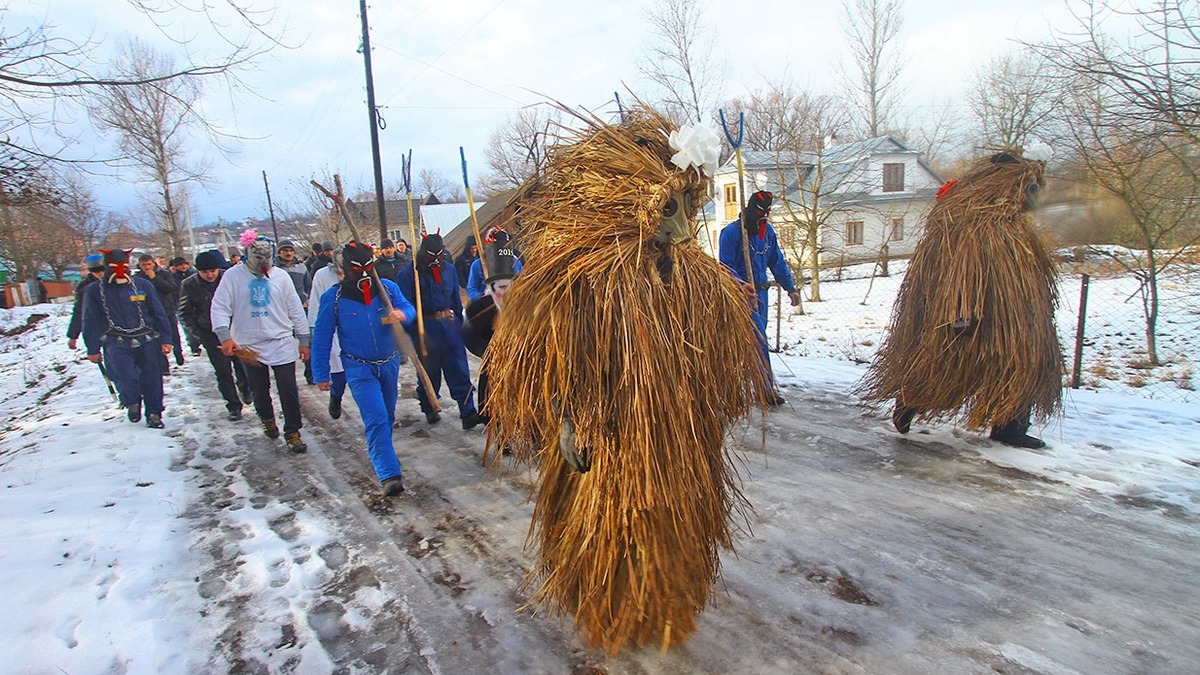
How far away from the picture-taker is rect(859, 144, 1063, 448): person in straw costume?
14.1 ft

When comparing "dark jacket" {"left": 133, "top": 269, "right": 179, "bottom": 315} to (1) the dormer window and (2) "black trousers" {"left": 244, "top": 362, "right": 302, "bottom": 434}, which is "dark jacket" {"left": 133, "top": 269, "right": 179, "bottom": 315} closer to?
(2) "black trousers" {"left": 244, "top": 362, "right": 302, "bottom": 434}

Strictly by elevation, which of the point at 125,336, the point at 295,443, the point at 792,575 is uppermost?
the point at 125,336

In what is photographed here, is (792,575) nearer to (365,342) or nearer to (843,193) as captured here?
(365,342)

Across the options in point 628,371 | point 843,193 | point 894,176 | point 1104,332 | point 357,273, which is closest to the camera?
point 628,371

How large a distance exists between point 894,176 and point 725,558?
32959 millimetres

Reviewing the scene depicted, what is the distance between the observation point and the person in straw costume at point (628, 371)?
2.18m

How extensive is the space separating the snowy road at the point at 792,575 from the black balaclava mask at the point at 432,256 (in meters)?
2.18

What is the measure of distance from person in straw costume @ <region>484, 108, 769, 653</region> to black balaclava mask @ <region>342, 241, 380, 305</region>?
8.58 feet

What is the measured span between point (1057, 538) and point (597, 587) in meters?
2.71

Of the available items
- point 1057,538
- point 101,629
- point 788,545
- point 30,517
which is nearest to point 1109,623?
point 1057,538

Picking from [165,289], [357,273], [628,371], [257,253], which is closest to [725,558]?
[628,371]

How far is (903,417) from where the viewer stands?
4938 mm

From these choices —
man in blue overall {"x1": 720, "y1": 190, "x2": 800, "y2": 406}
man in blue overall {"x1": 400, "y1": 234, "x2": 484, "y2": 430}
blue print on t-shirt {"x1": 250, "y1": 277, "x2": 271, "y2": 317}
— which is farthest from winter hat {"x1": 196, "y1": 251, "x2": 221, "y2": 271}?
man in blue overall {"x1": 720, "y1": 190, "x2": 800, "y2": 406}

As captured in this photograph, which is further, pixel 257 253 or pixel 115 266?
pixel 115 266
